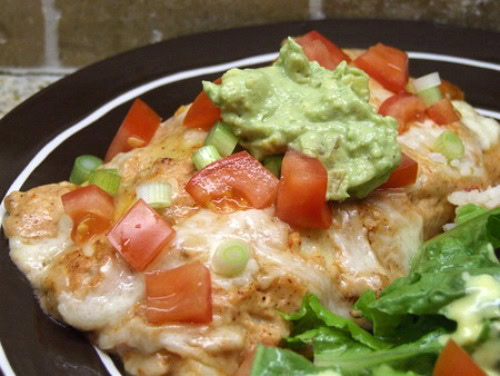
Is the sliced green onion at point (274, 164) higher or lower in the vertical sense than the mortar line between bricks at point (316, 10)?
higher

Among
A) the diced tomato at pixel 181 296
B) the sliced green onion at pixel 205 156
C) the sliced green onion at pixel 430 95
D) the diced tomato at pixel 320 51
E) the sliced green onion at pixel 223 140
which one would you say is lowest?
the diced tomato at pixel 181 296

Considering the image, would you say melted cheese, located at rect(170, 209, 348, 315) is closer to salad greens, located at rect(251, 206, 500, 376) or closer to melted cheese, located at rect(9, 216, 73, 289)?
salad greens, located at rect(251, 206, 500, 376)

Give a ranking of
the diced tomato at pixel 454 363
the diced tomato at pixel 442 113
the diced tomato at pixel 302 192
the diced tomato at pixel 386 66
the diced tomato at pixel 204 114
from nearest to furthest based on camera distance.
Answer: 1. the diced tomato at pixel 454 363
2. the diced tomato at pixel 302 192
3. the diced tomato at pixel 204 114
4. the diced tomato at pixel 442 113
5. the diced tomato at pixel 386 66

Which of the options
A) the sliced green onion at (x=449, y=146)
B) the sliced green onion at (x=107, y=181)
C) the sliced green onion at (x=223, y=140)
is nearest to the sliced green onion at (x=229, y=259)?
the sliced green onion at (x=223, y=140)

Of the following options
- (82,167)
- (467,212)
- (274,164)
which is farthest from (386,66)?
(82,167)

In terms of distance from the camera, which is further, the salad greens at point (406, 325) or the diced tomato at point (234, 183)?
the diced tomato at point (234, 183)

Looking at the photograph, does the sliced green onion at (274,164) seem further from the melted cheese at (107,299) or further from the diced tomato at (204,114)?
the melted cheese at (107,299)

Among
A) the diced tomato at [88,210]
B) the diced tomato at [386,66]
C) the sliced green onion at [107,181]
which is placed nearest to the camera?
the diced tomato at [88,210]
